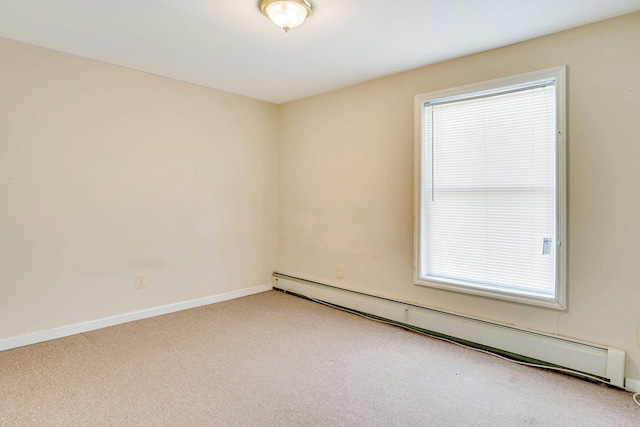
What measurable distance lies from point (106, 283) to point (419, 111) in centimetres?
308

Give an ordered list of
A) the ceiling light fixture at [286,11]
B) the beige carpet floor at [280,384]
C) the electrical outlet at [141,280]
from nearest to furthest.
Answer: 1. the beige carpet floor at [280,384]
2. the ceiling light fixture at [286,11]
3. the electrical outlet at [141,280]

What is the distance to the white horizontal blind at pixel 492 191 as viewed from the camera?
234cm

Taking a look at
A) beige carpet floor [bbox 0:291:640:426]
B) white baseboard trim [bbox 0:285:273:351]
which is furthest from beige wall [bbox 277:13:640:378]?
white baseboard trim [bbox 0:285:273:351]

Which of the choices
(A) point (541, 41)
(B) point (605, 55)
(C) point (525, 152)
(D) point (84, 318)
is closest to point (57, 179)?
(D) point (84, 318)

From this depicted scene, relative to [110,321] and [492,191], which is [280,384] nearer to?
[110,321]

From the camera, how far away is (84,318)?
2777 millimetres

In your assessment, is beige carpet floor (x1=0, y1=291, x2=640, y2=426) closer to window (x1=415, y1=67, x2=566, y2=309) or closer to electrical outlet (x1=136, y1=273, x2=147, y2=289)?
electrical outlet (x1=136, y1=273, x2=147, y2=289)

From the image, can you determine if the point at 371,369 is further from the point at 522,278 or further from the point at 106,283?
the point at 106,283

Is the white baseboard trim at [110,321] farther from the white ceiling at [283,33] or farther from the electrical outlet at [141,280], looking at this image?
the white ceiling at [283,33]

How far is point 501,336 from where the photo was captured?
2426mm

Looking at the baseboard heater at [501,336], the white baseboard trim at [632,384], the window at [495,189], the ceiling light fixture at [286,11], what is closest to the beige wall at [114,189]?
the baseboard heater at [501,336]

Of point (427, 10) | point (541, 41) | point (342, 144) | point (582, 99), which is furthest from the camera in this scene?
point (342, 144)

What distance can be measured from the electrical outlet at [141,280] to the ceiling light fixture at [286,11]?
2455 millimetres

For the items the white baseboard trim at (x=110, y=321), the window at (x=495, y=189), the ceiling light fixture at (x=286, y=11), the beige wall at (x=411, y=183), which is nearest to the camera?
the ceiling light fixture at (x=286, y=11)
